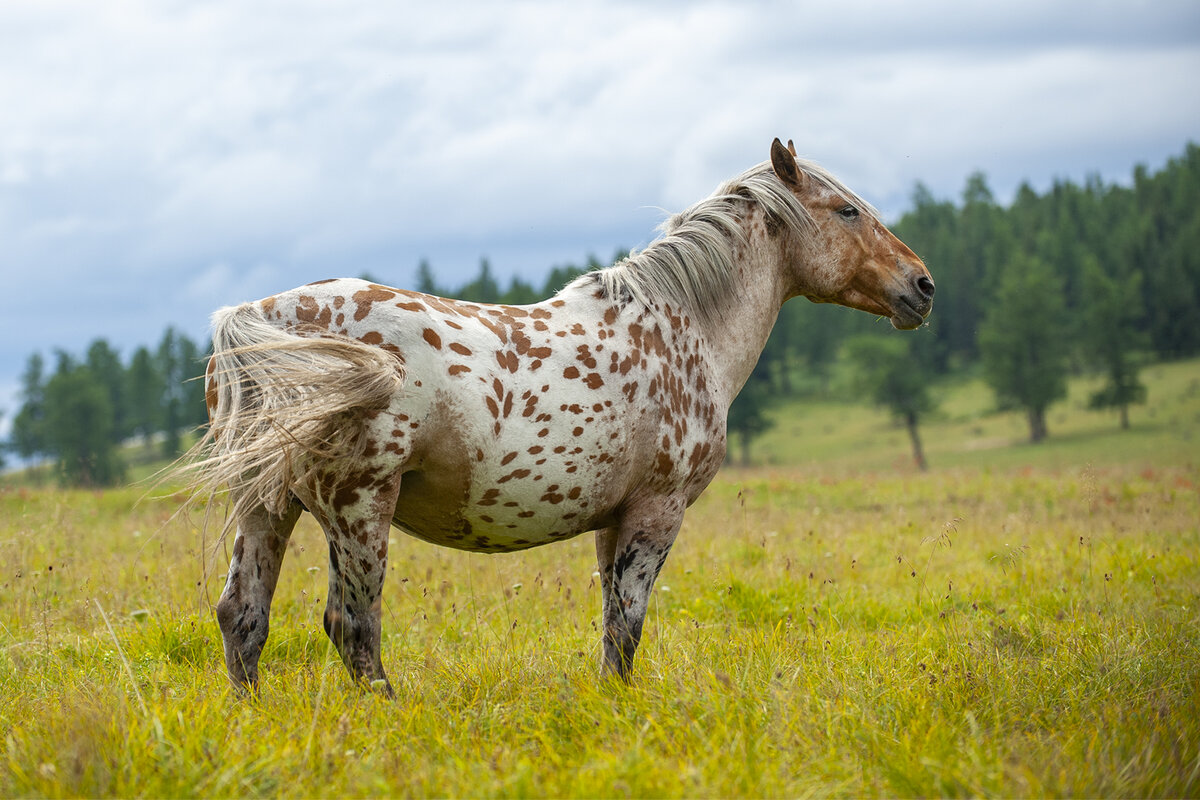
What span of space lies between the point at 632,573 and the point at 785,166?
253 cm

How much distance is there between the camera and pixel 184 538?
27.5ft

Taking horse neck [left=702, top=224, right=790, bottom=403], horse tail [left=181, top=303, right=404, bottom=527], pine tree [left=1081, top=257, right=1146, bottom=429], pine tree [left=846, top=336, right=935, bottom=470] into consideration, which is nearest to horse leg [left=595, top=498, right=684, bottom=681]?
horse neck [left=702, top=224, right=790, bottom=403]

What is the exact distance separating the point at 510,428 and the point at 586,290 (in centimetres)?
106

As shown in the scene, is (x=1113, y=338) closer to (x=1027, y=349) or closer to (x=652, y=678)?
(x=1027, y=349)

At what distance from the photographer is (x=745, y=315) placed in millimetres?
4953

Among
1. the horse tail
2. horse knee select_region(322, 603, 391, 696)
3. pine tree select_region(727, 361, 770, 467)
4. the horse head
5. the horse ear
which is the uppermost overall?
the horse ear

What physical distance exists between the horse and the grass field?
52cm

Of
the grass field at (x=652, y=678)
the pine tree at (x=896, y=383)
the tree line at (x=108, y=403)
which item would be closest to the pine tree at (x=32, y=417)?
the tree line at (x=108, y=403)

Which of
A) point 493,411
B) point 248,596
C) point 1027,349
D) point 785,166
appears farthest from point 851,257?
point 1027,349

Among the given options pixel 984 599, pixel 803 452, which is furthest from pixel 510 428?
pixel 803 452

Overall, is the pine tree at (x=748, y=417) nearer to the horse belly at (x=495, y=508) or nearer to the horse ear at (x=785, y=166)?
the horse ear at (x=785, y=166)

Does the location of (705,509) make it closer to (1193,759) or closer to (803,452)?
(1193,759)

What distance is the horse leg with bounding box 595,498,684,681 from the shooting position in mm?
4379

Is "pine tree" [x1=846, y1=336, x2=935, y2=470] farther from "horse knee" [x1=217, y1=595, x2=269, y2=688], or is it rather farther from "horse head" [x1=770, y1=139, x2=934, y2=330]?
"horse knee" [x1=217, y1=595, x2=269, y2=688]
